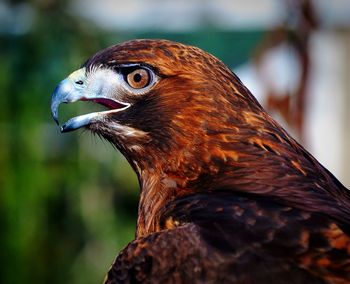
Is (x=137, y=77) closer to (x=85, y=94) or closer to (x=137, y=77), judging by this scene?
(x=137, y=77)

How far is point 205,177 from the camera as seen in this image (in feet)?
11.7

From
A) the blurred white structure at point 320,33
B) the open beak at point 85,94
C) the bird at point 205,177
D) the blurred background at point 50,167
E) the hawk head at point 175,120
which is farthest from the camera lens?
the blurred white structure at point 320,33

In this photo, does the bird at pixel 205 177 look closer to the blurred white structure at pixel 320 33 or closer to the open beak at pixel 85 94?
the open beak at pixel 85 94

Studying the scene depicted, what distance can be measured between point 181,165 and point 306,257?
81 cm

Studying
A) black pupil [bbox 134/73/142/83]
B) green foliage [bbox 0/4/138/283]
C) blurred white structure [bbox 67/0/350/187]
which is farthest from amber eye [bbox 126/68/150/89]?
blurred white structure [bbox 67/0/350/187]

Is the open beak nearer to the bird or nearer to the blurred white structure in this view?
the bird

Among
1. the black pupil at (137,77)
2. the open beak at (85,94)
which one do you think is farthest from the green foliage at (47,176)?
the black pupil at (137,77)

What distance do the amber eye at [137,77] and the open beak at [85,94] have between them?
5 cm

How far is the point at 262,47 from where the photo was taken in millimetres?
6754

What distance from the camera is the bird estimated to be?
9.76 feet

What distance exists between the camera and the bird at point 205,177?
2.97m

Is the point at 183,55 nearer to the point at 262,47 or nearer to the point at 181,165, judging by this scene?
the point at 181,165

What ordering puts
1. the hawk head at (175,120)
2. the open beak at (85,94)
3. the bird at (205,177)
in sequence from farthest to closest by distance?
the open beak at (85,94), the hawk head at (175,120), the bird at (205,177)

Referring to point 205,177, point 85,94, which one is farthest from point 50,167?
point 205,177
